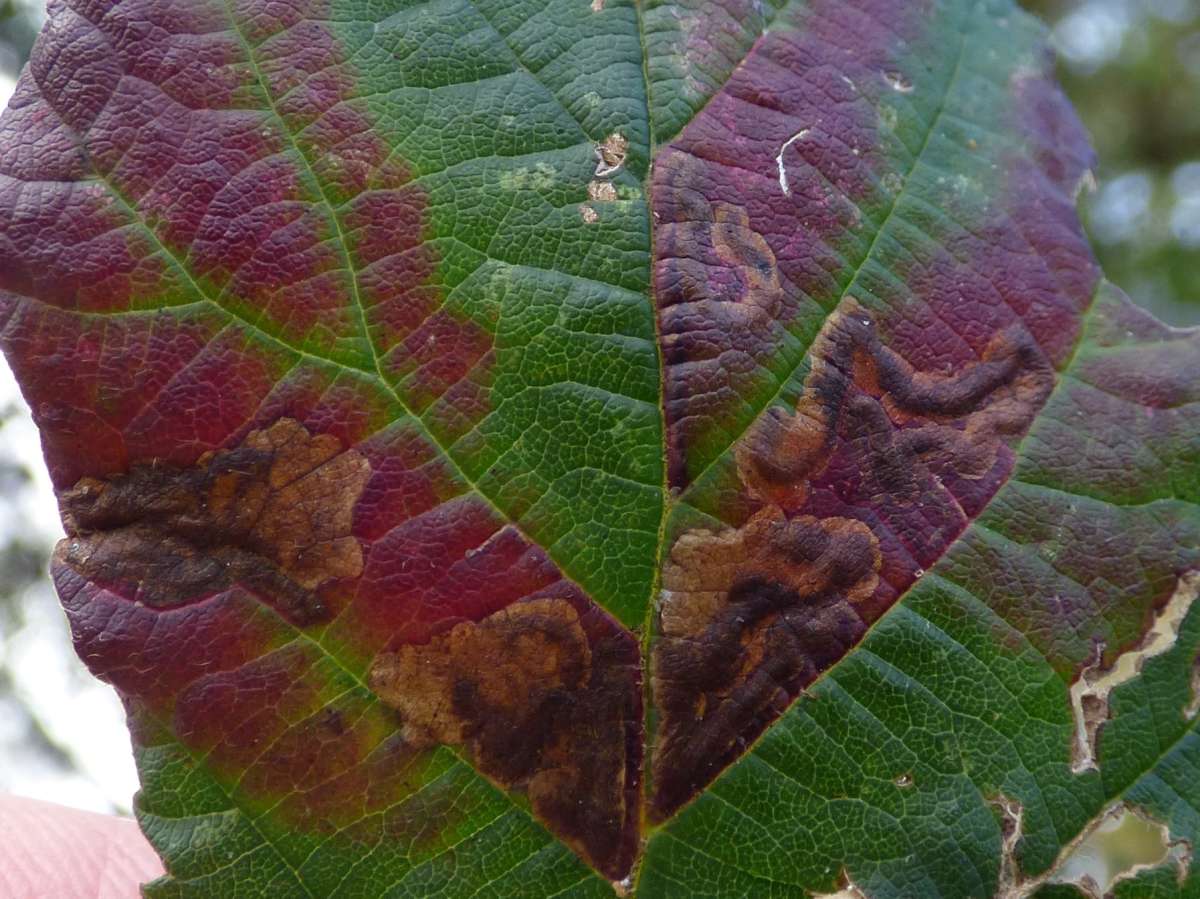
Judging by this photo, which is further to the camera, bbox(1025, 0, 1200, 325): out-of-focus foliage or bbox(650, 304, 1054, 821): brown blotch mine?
bbox(1025, 0, 1200, 325): out-of-focus foliage

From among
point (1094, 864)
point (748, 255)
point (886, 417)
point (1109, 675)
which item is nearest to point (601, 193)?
point (748, 255)

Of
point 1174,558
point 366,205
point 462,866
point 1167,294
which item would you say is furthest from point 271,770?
point 1167,294

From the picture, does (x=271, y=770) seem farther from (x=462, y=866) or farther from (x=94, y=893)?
(x=94, y=893)

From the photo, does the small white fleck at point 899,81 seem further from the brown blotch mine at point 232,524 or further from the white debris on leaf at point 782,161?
the brown blotch mine at point 232,524

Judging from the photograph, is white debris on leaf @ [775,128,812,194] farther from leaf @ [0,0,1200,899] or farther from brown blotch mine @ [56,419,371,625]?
brown blotch mine @ [56,419,371,625]

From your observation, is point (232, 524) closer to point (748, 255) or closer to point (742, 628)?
point (742, 628)

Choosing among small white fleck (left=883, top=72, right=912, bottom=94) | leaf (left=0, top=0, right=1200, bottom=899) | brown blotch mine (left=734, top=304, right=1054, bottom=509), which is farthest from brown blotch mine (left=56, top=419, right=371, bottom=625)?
small white fleck (left=883, top=72, right=912, bottom=94)

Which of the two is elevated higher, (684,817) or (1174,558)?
(1174,558)

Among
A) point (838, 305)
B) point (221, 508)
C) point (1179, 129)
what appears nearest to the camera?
point (221, 508)
